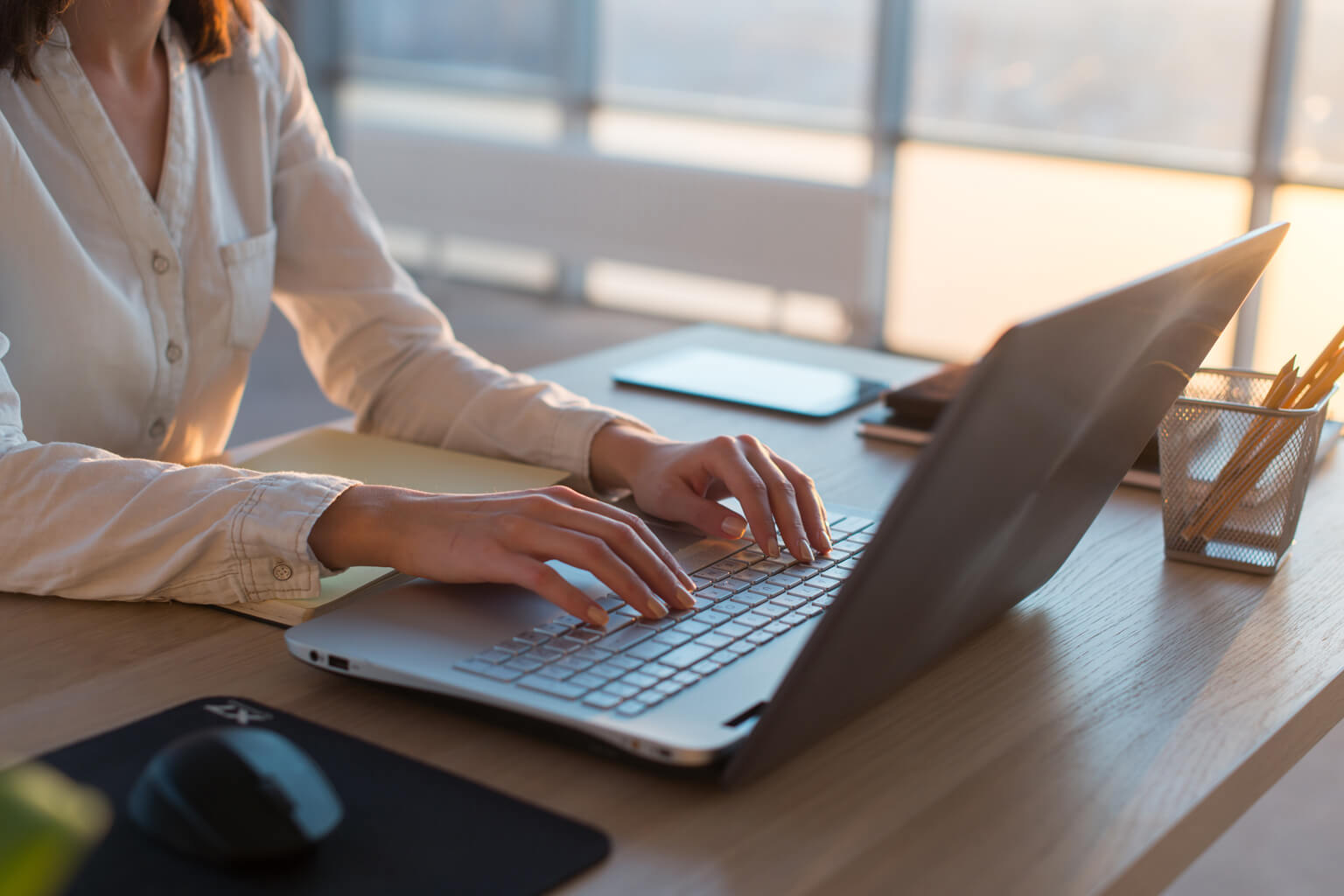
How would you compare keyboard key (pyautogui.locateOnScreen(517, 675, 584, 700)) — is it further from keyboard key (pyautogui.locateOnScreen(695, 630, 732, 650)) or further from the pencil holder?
the pencil holder

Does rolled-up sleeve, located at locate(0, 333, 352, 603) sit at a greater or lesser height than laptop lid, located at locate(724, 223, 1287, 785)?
lesser

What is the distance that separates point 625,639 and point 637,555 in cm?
6

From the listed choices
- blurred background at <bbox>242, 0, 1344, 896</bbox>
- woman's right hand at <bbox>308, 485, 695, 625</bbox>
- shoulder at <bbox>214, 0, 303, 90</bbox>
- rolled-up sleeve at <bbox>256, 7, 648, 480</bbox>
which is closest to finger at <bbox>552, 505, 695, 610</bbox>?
woman's right hand at <bbox>308, 485, 695, 625</bbox>

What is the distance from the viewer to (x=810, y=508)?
3.02 feet

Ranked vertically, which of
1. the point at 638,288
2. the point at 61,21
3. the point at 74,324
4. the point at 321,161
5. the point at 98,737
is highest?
the point at 61,21

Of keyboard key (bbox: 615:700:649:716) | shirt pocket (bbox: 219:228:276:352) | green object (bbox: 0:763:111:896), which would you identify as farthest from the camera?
shirt pocket (bbox: 219:228:276:352)

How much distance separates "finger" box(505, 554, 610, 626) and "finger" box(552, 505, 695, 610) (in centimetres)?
4

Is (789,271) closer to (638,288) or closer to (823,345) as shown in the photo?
(638,288)

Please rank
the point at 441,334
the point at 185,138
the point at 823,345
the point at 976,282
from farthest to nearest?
1. the point at 976,282
2. the point at 823,345
3. the point at 441,334
4. the point at 185,138

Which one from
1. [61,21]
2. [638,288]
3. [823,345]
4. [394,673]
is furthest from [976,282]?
[394,673]

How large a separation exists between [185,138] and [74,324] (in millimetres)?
213

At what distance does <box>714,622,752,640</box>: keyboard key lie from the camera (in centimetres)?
74

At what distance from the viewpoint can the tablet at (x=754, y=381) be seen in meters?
1.36

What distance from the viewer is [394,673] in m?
0.69
